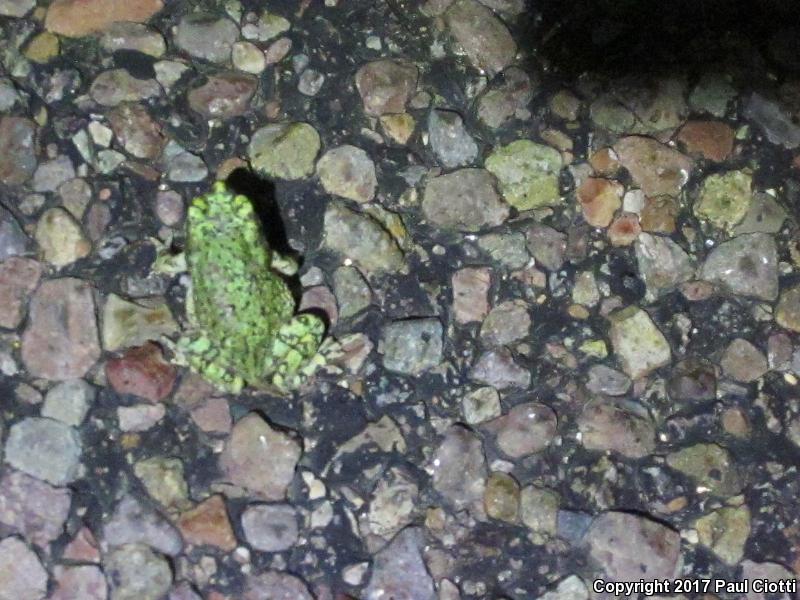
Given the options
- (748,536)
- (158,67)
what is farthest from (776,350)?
(158,67)

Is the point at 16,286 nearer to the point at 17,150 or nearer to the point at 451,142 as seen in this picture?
the point at 17,150

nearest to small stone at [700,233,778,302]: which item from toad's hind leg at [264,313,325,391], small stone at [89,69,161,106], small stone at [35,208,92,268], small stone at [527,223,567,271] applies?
small stone at [527,223,567,271]

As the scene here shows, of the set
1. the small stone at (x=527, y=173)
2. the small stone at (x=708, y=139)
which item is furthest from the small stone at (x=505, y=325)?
the small stone at (x=708, y=139)

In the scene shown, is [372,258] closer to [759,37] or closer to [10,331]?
[10,331]

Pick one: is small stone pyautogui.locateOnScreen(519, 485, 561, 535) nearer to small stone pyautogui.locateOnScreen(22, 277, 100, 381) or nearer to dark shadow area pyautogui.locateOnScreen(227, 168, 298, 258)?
dark shadow area pyautogui.locateOnScreen(227, 168, 298, 258)

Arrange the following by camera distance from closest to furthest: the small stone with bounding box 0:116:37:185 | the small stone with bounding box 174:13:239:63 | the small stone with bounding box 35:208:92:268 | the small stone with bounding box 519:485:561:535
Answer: the small stone with bounding box 519:485:561:535 → the small stone with bounding box 35:208:92:268 → the small stone with bounding box 0:116:37:185 → the small stone with bounding box 174:13:239:63

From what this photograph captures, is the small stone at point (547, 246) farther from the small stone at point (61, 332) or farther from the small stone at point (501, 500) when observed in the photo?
the small stone at point (61, 332)
